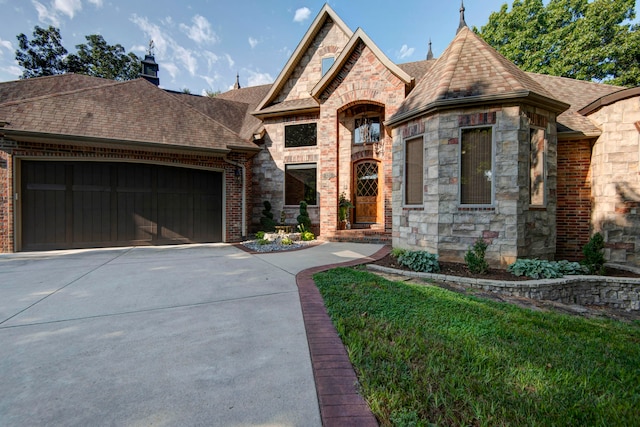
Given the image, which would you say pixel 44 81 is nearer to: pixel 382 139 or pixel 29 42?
pixel 382 139

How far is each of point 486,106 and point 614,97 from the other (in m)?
3.83

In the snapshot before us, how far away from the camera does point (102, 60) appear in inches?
1007

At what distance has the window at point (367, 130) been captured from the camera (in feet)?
34.2

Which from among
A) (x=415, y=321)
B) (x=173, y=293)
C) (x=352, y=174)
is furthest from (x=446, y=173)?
(x=173, y=293)

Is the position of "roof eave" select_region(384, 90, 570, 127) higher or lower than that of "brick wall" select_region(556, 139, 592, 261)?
higher

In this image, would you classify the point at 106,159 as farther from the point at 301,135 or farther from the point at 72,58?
the point at 72,58

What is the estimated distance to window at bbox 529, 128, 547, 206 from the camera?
20.5 feet

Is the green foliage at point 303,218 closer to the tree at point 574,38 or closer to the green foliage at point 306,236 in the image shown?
the green foliage at point 306,236

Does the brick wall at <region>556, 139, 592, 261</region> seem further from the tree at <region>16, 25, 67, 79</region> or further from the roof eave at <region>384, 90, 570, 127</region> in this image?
the tree at <region>16, 25, 67, 79</region>

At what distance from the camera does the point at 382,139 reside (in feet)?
33.7

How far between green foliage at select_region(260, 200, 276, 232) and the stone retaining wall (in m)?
5.33

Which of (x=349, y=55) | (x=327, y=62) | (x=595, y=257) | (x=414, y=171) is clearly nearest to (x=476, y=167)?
(x=414, y=171)

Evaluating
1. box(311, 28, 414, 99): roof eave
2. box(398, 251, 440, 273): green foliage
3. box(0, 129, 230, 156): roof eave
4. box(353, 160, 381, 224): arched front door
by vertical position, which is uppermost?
box(311, 28, 414, 99): roof eave

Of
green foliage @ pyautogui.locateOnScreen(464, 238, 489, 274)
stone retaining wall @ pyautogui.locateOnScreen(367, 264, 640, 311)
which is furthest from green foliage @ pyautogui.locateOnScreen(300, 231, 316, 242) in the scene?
green foliage @ pyautogui.locateOnScreen(464, 238, 489, 274)
